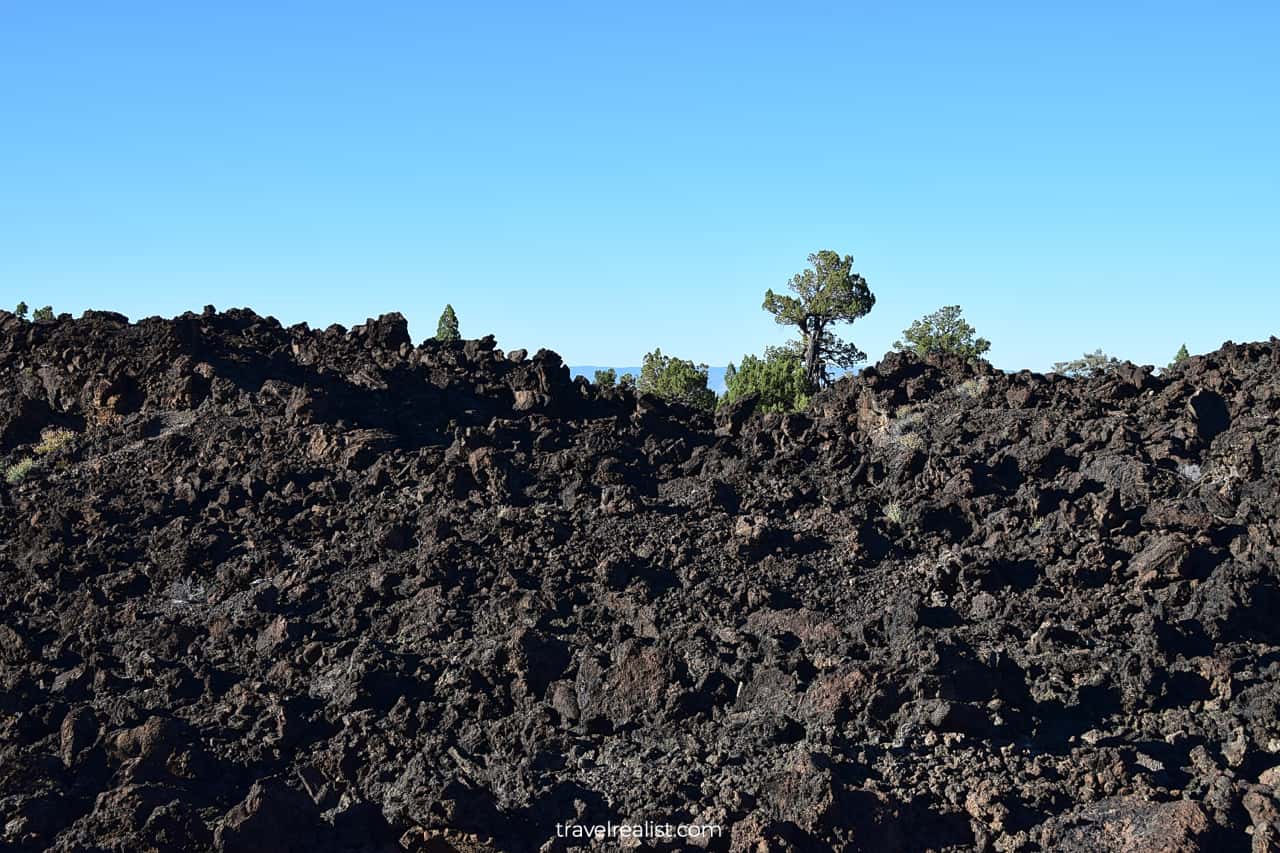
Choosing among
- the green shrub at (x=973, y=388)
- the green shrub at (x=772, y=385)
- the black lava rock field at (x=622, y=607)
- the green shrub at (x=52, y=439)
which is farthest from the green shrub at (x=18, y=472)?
the green shrub at (x=772, y=385)

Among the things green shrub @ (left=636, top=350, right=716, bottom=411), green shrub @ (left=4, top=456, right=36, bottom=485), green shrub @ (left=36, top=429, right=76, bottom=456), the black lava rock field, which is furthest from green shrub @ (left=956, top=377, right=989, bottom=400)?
green shrub @ (left=636, top=350, right=716, bottom=411)

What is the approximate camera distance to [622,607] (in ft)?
47.3

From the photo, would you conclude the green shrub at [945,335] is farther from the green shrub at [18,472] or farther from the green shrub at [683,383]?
the green shrub at [18,472]

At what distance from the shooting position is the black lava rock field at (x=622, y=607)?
1064 centimetres

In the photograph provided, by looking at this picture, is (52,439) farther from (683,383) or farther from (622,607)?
(683,383)

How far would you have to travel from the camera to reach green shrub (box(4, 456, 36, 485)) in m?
19.6

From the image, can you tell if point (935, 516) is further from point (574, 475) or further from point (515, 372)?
point (515, 372)

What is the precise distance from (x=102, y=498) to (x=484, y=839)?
10.2m

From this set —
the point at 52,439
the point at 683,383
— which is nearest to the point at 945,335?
the point at 683,383

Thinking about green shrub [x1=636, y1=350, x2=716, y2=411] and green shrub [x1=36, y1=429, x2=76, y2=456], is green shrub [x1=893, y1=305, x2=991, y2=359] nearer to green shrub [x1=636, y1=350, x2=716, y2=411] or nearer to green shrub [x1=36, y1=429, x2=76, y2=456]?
green shrub [x1=636, y1=350, x2=716, y2=411]

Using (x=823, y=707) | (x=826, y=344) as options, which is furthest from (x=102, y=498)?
(x=826, y=344)

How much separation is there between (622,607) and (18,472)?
10476 millimetres

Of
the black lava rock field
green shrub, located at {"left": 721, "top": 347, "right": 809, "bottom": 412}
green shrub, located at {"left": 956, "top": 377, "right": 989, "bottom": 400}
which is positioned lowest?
the black lava rock field

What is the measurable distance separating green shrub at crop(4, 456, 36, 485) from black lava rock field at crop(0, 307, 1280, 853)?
8 cm
